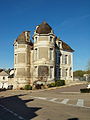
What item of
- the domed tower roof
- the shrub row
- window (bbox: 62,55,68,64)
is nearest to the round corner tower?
the domed tower roof

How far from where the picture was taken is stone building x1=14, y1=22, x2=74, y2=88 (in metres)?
Result: 45.2

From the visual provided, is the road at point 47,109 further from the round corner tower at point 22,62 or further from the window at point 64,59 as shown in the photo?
the window at point 64,59

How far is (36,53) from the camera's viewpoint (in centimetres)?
4669

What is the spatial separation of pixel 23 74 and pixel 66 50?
11.5 m

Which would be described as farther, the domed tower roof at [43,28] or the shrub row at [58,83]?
the domed tower roof at [43,28]

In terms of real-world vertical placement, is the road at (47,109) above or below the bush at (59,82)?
below

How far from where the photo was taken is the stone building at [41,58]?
148 feet

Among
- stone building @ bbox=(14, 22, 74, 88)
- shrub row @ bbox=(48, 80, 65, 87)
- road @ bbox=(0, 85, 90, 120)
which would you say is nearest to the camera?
road @ bbox=(0, 85, 90, 120)

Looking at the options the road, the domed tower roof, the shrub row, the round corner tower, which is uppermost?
the domed tower roof

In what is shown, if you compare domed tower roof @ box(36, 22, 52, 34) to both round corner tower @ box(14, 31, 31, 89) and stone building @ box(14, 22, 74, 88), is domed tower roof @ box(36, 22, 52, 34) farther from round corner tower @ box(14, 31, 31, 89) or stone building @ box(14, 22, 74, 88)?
round corner tower @ box(14, 31, 31, 89)

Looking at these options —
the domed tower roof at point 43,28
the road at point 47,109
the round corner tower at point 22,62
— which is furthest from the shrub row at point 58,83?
the road at point 47,109

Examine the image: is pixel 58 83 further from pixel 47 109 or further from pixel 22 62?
pixel 47 109

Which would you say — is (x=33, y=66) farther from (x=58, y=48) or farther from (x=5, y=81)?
(x=5, y=81)

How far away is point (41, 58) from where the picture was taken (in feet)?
147
